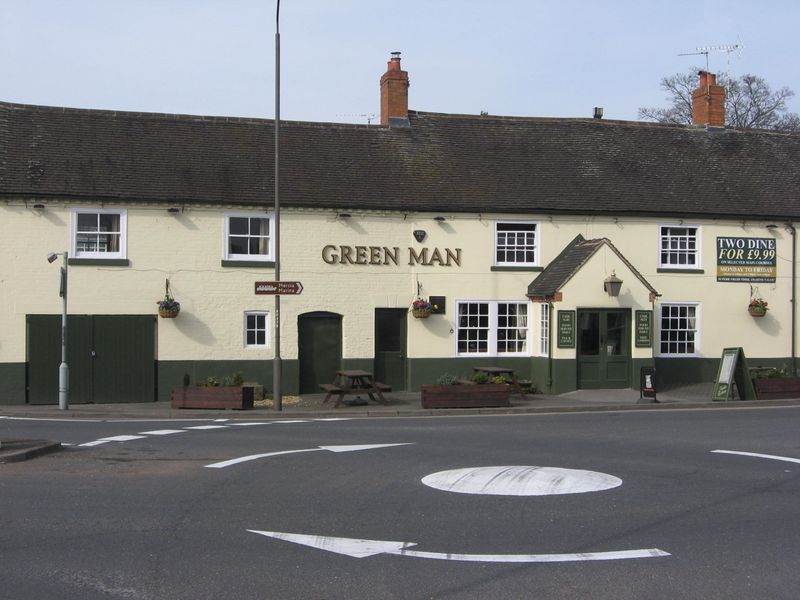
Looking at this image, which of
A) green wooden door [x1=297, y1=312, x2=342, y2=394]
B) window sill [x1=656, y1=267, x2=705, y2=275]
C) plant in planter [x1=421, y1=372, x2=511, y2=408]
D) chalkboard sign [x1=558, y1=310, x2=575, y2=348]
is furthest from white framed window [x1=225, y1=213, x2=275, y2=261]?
window sill [x1=656, y1=267, x2=705, y2=275]

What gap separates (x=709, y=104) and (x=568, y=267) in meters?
9.58

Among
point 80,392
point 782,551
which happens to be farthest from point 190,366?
point 782,551

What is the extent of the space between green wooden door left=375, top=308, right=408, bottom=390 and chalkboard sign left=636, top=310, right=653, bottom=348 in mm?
6117

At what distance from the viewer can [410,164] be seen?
2712cm

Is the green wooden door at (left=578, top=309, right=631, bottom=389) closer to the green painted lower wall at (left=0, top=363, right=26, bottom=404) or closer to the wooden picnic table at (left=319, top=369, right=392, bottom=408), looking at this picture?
the wooden picnic table at (left=319, top=369, right=392, bottom=408)

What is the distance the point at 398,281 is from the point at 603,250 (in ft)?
17.9

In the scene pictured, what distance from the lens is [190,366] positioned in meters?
24.6

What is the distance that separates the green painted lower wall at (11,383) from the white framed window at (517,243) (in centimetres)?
1258

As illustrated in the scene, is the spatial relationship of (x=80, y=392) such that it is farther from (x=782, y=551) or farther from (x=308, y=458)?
(x=782, y=551)

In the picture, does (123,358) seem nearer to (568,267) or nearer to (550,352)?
(550,352)

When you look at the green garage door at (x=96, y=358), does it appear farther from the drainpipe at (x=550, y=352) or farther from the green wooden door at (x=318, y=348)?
the drainpipe at (x=550, y=352)

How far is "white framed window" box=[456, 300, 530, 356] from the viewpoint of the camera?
26.3 meters

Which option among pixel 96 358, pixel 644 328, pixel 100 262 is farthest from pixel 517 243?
pixel 96 358

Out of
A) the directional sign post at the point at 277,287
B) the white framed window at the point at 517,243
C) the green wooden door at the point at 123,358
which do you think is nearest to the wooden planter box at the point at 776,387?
the white framed window at the point at 517,243
